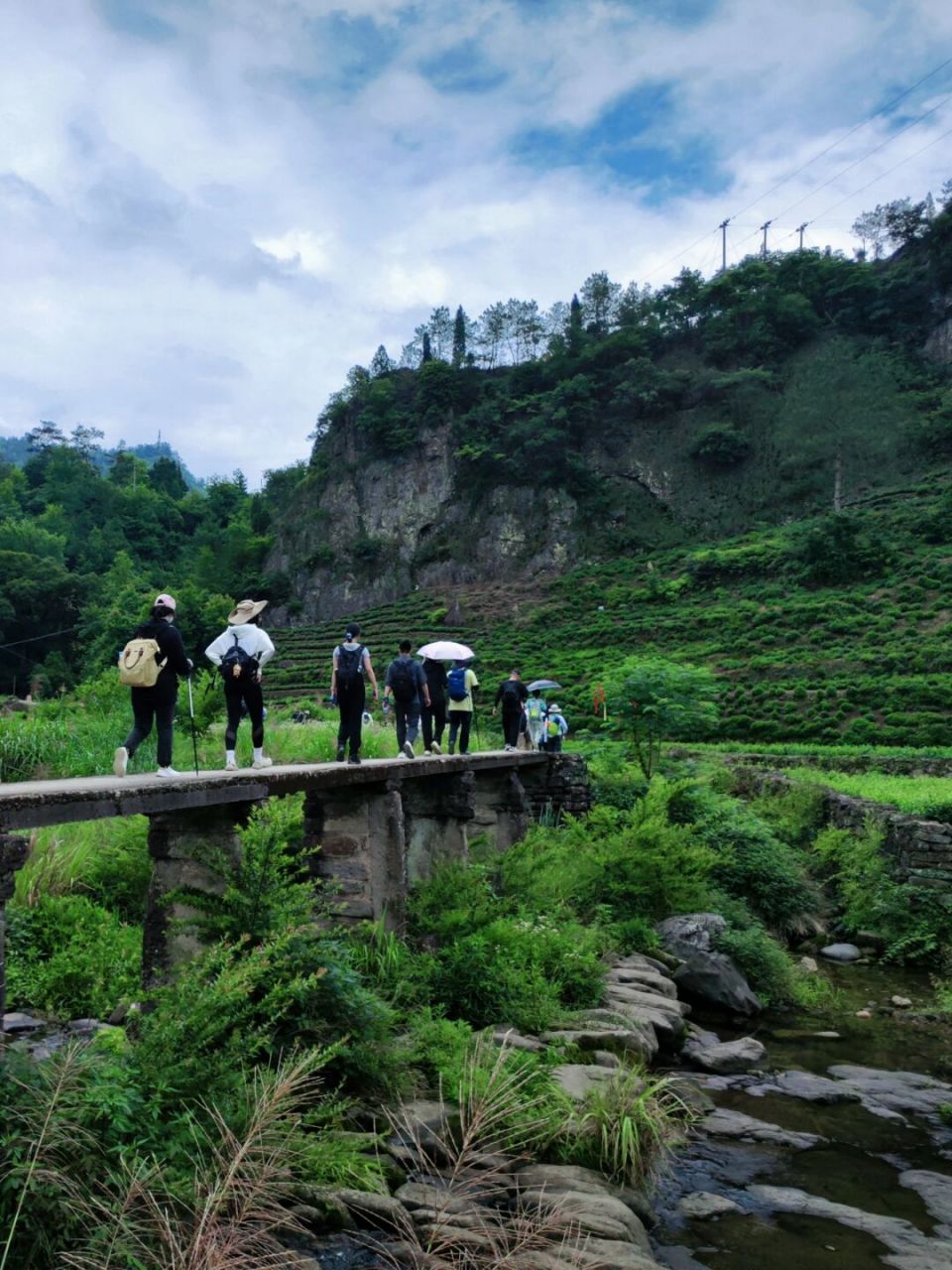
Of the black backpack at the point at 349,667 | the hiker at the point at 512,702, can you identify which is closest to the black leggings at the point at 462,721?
the hiker at the point at 512,702

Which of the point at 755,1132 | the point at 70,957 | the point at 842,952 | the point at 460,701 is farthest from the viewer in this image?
the point at 460,701

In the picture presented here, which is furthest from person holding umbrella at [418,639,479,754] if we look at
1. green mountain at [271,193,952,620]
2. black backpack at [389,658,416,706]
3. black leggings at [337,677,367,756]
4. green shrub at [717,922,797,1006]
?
green mountain at [271,193,952,620]

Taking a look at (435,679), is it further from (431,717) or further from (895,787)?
(895,787)

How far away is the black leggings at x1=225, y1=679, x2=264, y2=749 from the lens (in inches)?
308

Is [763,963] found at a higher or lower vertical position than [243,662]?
lower

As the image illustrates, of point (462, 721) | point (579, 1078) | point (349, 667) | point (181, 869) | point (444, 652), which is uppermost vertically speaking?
point (444, 652)

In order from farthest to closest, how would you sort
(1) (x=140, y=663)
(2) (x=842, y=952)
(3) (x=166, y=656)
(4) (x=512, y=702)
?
(4) (x=512, y=702), (2) (x=842, y=952), (3) (x=166, y=656), (1) (x=140, y=663)

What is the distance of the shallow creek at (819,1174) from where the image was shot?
5348mm

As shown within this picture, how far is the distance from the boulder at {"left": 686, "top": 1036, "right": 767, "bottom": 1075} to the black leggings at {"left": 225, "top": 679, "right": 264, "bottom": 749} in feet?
16.1

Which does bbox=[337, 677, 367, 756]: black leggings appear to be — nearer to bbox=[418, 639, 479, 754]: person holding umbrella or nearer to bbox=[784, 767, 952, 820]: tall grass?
bbox=[418, 639, 479, 754]: person holding umbrella

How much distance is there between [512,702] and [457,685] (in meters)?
2.44

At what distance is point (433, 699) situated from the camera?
12734 mm

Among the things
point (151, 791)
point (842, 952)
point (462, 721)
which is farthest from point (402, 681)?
point (842, 952)

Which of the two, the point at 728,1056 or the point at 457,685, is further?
the point at 457,685
